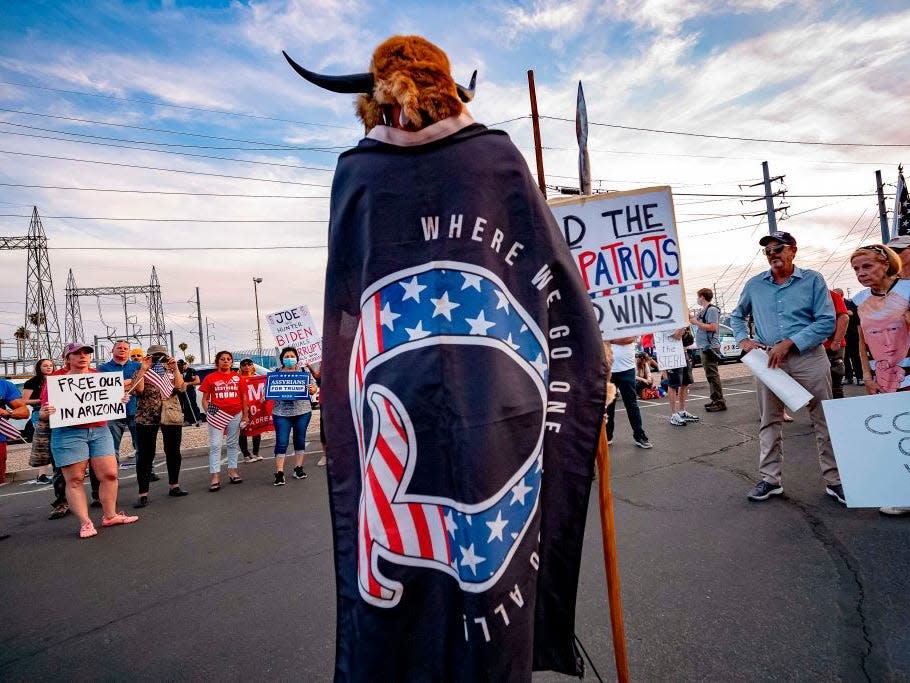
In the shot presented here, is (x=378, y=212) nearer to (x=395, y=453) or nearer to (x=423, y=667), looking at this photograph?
(x=395, y=453)

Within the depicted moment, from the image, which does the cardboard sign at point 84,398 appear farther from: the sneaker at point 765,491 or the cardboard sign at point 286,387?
the sneaker at point 765,491

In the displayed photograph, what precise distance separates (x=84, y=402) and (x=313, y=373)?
10.5 ft

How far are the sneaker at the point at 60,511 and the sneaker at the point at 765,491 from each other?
299 inches

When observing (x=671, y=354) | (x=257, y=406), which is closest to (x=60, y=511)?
(x=257, y=406)

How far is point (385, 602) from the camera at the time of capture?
1.34m

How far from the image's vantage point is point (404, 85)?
1319 millimetres

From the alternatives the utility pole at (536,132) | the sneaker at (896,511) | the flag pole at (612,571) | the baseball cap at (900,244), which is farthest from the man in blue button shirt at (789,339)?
the flag pole at (612,571)

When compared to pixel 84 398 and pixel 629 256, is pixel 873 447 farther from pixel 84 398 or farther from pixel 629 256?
pixel 84 398

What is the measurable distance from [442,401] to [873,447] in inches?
118

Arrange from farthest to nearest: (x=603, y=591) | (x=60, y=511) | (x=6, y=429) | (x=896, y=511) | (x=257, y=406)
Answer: (x=257, y=406) < (x=60, y=511) < (x=6, y=429) < (x=896, y=511) < (x=603, y=591)

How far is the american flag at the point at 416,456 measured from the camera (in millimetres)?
1308

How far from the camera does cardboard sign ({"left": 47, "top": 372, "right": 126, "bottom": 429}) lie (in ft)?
15.9

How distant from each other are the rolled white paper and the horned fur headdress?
3.61 meters

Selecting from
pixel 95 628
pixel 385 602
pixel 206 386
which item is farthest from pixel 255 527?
pixel 385 602
